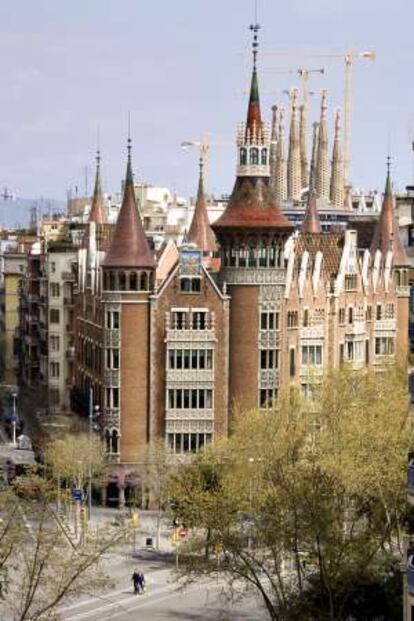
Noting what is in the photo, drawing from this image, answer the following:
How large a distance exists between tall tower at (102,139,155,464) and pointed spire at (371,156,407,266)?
66.7 ft

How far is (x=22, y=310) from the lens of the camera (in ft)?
474

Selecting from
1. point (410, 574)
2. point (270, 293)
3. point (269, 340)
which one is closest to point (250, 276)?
point (270, 293)

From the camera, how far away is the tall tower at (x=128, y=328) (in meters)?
102

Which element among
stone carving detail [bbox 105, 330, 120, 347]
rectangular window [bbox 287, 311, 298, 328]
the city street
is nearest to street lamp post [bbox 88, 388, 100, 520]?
stone carving detail [bbox 105, 330, 120, 347]

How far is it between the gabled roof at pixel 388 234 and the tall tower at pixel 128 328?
20339 mm

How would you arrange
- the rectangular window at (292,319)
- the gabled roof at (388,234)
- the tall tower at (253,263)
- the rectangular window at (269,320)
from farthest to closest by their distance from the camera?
the gabled roof at (388,234)
the rectangular window at (292,319)
the rectangular window at (269,320)
the tall tower at (253,263)

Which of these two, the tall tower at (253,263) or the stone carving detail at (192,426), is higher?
the tall tower at (253,263)

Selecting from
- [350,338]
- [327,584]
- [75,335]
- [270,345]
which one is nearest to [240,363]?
[270,345]

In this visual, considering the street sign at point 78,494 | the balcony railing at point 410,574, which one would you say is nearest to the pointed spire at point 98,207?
the street sign at point 78,494

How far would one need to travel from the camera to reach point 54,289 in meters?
127

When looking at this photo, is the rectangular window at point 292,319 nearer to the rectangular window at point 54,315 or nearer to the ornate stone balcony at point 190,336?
the ornate stone balcony at point 190,336

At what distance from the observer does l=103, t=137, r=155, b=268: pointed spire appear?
102 meters

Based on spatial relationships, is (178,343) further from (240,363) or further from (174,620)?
(174,620)

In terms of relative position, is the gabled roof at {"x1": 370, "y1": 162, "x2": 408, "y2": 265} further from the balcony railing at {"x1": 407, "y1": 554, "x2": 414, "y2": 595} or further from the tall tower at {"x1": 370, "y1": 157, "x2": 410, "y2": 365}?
the balcony railing at {"x1": 407, "y1": 554, "x2": 414, "y2": 595}
